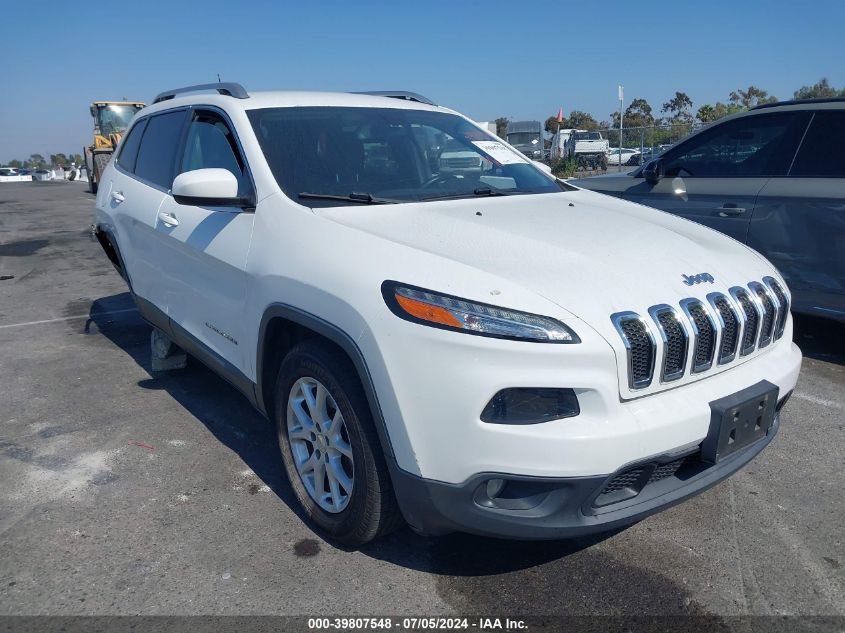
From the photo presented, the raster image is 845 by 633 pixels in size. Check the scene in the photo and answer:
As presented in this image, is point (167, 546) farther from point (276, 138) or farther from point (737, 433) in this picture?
point (737, 433)

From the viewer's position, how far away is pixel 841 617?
2416 millimetres

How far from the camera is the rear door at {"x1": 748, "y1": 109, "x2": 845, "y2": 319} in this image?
4695 millimetres

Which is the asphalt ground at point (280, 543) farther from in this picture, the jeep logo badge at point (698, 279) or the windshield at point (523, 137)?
the windshield at point (523, 137)

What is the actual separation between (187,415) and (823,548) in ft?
11.1

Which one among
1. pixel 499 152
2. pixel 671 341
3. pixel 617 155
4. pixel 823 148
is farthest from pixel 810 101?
pixel 617 155

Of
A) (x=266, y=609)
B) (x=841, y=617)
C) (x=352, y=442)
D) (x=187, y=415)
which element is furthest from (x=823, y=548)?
(x=187, y=415)

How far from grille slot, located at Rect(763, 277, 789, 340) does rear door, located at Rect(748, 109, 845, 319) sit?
6.96 feet

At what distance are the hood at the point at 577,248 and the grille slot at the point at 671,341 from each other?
0.15 ft

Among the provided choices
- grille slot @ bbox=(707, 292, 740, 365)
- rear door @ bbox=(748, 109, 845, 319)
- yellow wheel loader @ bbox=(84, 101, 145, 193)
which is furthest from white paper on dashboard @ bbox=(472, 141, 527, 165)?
yellow wheel loader @ bbox=(84, 101, 145, 193)

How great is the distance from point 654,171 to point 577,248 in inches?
142

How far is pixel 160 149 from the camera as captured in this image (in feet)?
14.5

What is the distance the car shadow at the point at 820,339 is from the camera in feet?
17.0

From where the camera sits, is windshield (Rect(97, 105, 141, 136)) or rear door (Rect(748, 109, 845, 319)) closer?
rear door (Rect(748, 109, 845, 319))

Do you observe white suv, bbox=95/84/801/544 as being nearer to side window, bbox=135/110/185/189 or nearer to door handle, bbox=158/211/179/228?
door handle, bbox=158/211/179/228
